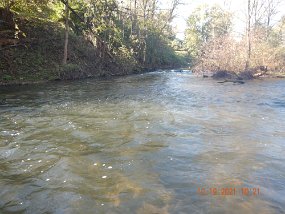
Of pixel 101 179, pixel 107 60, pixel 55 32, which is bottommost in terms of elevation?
pixel 101 179

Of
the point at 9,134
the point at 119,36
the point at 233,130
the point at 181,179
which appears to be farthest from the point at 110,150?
the point at 119,36

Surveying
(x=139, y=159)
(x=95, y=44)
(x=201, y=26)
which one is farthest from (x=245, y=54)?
(x=201, y=26)

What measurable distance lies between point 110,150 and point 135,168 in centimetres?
108

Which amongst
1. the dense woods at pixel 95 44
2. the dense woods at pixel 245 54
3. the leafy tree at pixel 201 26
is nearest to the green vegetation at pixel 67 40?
the dense woods at pixel 95 44

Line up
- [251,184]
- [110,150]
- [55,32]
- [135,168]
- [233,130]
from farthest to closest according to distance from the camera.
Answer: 1. [55,32]
2. [233,130]
3. [110,150]
4. [135,168]
5. [251,184]

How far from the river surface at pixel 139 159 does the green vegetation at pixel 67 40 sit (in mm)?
7674

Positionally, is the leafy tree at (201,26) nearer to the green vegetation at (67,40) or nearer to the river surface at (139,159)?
the green vegetation at (67,40)

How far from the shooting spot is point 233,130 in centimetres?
816

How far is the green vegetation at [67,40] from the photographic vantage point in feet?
58.5

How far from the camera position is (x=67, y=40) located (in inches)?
803

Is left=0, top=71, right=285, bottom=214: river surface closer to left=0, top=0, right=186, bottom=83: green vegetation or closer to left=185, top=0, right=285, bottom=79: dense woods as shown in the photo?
left=0, top=0, right=186, bottom=83: green vegetation

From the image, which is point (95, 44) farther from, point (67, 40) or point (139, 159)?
point (139, 159)

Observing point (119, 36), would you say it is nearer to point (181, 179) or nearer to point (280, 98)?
point (280, 98)

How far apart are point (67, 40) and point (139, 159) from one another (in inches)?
645
